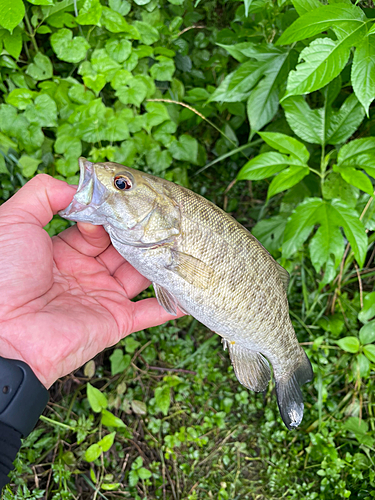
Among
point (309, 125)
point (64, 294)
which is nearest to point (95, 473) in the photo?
point (64, 294)

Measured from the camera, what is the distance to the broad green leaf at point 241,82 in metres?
2.17

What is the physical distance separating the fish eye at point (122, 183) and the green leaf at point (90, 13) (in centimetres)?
115

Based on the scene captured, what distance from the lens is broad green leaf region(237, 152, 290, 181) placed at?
2.01 meters

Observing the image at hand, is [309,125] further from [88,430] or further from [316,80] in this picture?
[88,430]

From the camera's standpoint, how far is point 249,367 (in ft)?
6.61

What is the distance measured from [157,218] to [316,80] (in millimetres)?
986

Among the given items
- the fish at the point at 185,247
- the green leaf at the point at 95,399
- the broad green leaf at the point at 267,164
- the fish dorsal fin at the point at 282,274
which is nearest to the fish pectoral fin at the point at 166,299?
the fish at the point at 185,247

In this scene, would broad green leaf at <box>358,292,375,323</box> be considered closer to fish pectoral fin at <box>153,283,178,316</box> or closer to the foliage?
the foliage

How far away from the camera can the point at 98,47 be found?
2.35 m

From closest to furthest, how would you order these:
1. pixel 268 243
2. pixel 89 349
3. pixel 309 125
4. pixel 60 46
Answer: pixel 89 349 < pixel 309 125 < pixel 60 46 < pixel 268 243

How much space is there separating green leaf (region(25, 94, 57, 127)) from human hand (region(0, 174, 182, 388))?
2.09 feet

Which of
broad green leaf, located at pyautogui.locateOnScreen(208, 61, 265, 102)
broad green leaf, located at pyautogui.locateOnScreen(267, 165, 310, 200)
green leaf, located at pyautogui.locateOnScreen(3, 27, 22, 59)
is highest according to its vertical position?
green leaf, located at pyautogui.locateOnScreen(3, 27, 22, 59)

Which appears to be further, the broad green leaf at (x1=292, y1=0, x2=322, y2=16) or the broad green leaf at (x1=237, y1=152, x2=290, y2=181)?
the broad green leaf at (x1=237, y1=152, x2=290, y2=181)

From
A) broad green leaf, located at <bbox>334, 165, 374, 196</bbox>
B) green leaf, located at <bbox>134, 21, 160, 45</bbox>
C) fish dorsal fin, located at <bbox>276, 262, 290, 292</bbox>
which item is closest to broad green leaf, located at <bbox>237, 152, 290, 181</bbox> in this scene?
broad green leaf, located at <bbox>334, 165, 374, 196</bbox>
